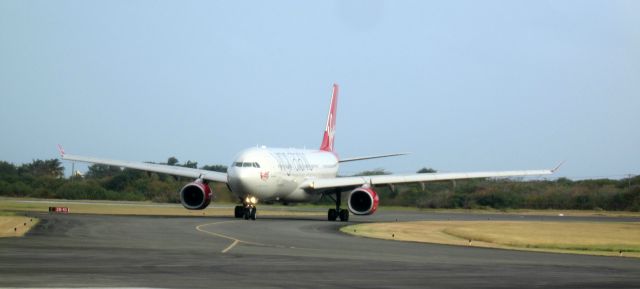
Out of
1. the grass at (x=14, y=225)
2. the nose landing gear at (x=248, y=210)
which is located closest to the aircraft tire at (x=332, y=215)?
the nose landing gear at (x=248, y=210)

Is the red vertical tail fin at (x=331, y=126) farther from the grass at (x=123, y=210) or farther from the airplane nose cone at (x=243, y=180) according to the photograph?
the airplane nose cone at (x=243, y=180)

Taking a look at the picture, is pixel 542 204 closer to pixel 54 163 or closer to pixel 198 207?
pixel 198 207

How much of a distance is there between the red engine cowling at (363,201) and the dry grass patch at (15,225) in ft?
51.3

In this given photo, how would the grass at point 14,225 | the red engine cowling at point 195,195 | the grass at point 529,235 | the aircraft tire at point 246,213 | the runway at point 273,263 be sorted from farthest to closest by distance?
the red engine cowling at point 195,195 → the aircraft tire at point 246,213 → the grass at point 529,235 → the grass at point 14,225 → the runway at point 273,263

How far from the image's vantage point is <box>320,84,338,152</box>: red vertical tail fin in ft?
197

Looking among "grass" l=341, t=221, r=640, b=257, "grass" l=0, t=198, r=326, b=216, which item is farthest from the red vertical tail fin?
"grass" l=341, t=221, r=640, b=257

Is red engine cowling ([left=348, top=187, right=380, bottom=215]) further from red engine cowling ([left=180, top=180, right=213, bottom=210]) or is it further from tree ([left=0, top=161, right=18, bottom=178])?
tree ([left=0, top=161, right=18, bottom=178])

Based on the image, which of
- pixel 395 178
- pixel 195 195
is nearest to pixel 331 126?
pixel 395 178

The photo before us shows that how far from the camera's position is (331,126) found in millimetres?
61094

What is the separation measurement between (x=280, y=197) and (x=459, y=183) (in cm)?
3115

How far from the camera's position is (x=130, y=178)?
8169 centimetres

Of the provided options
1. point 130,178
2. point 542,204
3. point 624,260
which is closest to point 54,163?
point 130,178

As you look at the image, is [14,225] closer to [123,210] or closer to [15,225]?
[15,225]

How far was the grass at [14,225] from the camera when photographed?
29.5 m
